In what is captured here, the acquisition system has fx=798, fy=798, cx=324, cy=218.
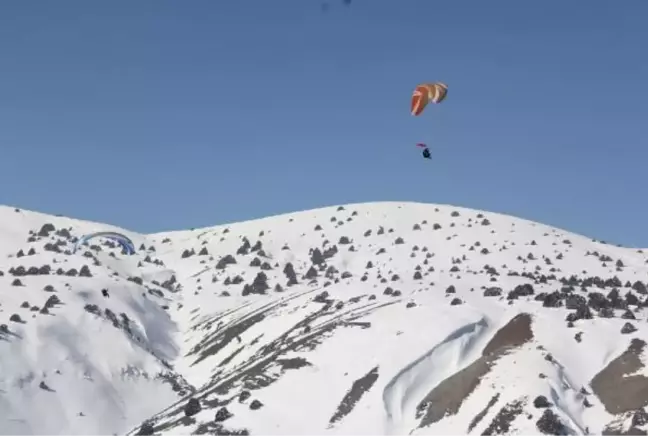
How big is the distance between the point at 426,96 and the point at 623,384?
26623mm

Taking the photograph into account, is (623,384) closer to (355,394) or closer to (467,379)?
(467,379)

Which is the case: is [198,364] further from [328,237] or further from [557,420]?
[328,237]

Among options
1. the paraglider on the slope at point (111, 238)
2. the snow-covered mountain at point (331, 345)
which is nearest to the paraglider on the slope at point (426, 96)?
the snow-covered mountain at point (331, 345)

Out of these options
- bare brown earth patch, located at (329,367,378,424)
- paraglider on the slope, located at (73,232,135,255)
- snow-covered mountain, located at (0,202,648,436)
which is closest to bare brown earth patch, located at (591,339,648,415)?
snow-covered mountain, located at (0,202,648,436)

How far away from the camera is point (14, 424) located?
58.2 metres

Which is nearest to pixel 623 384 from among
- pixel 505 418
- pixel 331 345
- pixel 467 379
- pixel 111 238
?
pixel 505 418

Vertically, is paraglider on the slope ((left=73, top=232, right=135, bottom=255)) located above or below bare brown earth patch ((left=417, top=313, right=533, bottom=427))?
above

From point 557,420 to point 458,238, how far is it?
263ft

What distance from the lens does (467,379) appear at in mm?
59438

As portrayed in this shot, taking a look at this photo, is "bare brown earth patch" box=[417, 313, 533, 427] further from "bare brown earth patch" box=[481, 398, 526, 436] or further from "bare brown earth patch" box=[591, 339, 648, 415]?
"bare brown earth patch" box=[591, 339, 648, 415]

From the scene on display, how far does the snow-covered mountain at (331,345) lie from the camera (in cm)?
5591

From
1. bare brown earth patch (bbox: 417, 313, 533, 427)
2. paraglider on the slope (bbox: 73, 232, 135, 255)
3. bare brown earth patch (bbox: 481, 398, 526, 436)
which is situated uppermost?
paraglider on the slope (bbox: 73, 232, 135, 255)

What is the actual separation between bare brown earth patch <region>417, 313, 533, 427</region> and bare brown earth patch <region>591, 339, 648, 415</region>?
727 cm

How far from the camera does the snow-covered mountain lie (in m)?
55.9
